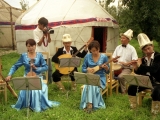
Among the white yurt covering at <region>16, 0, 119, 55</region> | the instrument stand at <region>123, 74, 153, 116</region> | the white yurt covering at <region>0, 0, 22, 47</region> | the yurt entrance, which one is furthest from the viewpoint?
the white yurt covering at <region>0, 0, 22, 47</region>

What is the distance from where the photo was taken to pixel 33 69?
198 inches

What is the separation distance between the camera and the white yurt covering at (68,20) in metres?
11.7

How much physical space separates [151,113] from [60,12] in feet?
27.1

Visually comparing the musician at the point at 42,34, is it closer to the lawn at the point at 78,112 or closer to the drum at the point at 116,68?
the lawn at the point at 78,112

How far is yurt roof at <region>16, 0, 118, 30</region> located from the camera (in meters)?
11.7

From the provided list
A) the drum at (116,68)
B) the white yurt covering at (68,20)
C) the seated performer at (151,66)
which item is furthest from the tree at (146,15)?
the seated performer at (151,66)

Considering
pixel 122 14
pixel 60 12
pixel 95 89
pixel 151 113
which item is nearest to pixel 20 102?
pixel 95 89

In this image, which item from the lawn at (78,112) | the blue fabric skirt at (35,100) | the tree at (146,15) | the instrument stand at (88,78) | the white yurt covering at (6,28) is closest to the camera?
the instrument stand at (88,78)

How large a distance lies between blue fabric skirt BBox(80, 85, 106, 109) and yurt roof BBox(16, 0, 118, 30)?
7.02 m

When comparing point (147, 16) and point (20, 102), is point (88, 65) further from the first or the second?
point (147, 16)

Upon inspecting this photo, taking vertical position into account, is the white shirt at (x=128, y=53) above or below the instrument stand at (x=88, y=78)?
above

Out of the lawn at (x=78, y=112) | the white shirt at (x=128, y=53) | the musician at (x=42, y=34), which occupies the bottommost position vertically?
the lawn at (x=78, y=112)

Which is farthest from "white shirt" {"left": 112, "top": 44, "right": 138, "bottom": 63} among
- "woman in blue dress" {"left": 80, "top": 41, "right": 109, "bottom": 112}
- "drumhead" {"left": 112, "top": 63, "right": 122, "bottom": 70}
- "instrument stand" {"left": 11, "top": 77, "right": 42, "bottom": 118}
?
"instrument stand" {"left": 11, "top": 77, "right": 42, "bottom": 118}

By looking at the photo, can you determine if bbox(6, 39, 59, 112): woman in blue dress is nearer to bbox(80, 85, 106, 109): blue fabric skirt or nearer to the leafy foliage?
bbox(80, 85, 106, 109): blue fabric skirt
